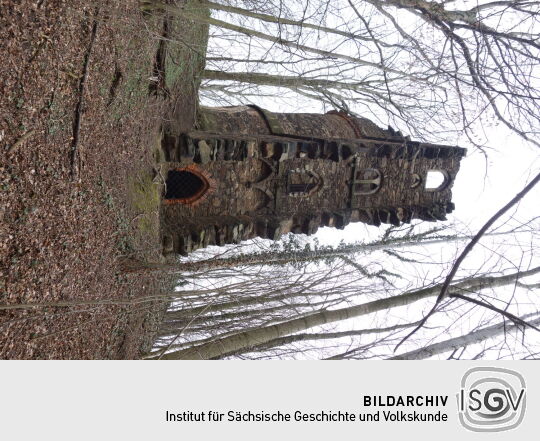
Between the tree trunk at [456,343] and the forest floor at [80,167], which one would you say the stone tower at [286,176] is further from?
the tree trunk at [456,343]

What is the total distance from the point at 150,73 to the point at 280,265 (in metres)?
4.67

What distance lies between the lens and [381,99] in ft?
42.6

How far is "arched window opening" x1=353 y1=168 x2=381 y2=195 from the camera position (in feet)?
37.7

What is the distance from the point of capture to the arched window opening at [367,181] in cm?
1148

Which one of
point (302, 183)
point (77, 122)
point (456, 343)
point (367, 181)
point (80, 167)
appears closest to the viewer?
point (456, 343)

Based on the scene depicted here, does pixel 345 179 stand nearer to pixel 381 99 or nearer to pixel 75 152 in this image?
pixel 381 99

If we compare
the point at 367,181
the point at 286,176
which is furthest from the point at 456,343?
the point at 367,181

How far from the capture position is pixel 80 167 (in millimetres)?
6375

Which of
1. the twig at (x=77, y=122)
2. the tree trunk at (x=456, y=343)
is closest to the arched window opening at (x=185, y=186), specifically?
the twig at (x=77, y=122)

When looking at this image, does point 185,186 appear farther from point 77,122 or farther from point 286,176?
point 77,122

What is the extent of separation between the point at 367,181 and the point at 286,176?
226cm

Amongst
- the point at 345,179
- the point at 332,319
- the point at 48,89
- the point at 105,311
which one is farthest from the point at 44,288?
the point at 345,179

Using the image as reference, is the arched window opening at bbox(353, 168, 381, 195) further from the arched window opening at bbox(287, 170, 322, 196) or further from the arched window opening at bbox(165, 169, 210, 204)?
the arched window opening at bbox(165, 169, 210, 204)

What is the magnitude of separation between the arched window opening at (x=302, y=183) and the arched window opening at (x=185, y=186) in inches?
77.4
